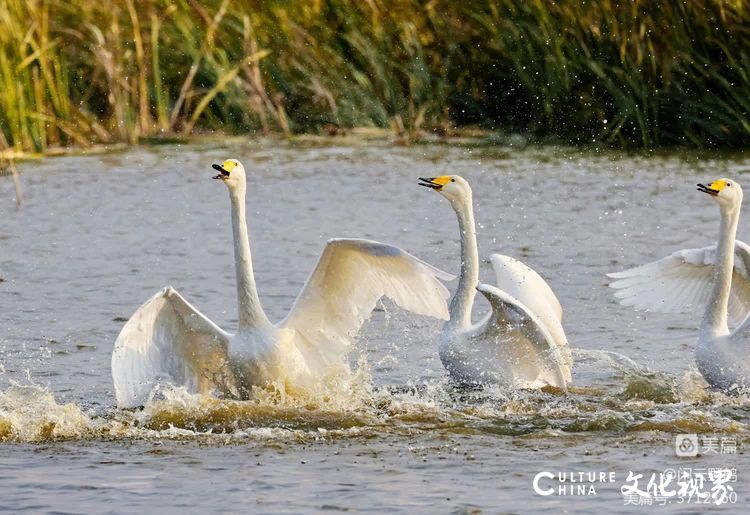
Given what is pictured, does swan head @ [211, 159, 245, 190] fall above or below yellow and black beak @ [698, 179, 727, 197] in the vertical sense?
above

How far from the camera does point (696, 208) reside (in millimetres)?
15000

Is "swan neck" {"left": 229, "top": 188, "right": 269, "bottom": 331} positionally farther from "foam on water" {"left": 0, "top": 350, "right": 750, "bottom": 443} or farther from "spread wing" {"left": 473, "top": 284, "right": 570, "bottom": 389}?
"spread wing" {"left": 473, "top": 284, "right": 570, "bottom": 389}

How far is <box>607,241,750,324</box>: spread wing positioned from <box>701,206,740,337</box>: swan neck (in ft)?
2.08

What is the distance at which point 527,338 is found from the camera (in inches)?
344

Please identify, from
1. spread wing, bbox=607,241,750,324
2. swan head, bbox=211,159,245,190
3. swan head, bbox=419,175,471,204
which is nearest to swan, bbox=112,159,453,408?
swan head, bbox=211,159,245,190

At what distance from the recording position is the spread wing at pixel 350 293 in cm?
837

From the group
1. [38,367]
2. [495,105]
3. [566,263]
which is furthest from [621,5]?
[38,367]

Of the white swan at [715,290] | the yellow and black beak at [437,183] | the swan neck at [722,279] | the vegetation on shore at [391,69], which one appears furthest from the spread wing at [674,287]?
the vegetation on shore at [391,69]

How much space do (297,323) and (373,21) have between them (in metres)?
11.0

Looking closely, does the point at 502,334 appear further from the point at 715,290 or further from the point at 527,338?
the point at 715,290

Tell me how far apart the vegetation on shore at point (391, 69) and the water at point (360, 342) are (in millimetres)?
553

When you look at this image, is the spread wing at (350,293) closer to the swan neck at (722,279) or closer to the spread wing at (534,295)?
the spread wing at (534,295)

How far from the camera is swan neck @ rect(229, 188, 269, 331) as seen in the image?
8.30 m

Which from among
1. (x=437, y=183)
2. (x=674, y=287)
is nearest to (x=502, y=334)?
(x=437, y=183)
